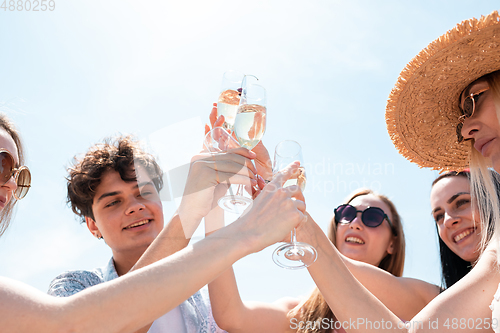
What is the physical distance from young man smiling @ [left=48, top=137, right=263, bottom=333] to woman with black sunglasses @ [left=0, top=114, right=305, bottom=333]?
21.2 inches

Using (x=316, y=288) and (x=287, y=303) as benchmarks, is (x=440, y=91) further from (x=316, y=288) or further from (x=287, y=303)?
(x=287, y=303)

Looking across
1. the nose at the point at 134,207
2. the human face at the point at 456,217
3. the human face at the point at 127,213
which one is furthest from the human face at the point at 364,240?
the nose at the point at 134,207

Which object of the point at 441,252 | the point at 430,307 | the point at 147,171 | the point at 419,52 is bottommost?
the point at 430,307

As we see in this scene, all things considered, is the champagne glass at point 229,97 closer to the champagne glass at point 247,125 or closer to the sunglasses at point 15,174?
the champagne glass at point 247,125

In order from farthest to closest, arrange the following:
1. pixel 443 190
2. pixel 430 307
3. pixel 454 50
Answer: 1. pixel 443 190
2. pixel 454 50
3. pixel 430 307

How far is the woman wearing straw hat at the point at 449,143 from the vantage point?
2777mm

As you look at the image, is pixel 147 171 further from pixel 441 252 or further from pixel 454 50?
pixel 441 252

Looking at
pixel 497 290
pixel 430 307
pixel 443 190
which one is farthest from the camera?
pixel 443 190

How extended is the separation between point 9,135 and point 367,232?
12.6 feet

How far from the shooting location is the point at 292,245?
2676 mm

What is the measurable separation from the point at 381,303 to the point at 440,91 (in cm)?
198

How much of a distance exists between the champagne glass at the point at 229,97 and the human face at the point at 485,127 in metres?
1.95

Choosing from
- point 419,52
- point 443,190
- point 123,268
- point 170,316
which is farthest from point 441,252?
point 123,268

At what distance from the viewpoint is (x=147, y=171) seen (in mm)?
3992
